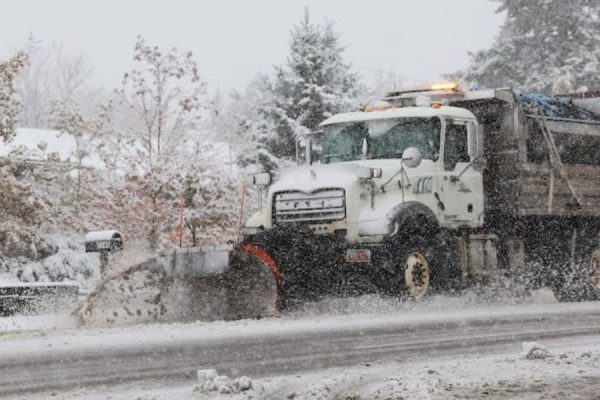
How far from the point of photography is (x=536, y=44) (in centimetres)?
4416

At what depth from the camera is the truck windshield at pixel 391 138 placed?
48.1ft

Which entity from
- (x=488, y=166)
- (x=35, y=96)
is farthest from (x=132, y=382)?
(x=35, y=96)

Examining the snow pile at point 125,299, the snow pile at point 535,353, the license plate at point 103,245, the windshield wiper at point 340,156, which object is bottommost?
the snow pile at point 535,353

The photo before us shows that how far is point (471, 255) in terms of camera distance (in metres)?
15.3

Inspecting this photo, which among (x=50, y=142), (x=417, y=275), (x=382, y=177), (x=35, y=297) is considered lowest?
(x=35, y=297)

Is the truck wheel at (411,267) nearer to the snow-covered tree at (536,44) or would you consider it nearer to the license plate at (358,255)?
the license plate at (358,255)

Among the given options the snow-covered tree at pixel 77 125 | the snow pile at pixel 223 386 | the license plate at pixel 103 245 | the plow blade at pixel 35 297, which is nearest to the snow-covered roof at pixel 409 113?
the license plate at pixel 103 245

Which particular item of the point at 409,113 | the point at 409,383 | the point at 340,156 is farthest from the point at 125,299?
the point at 409,383

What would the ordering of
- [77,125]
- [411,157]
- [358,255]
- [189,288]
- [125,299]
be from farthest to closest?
[77,125]
[411,157]
[358,255]
[189,288]
[125,299]

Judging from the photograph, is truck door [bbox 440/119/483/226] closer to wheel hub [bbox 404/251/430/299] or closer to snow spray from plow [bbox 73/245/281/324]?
wheel hub [bbox 404/251/430/299]

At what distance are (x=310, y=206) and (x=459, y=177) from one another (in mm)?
2430

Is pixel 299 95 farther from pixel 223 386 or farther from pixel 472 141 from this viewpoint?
pixel 223 386

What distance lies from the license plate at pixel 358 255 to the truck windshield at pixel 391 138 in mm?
1839

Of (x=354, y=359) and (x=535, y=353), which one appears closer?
(x=535, y=353)
